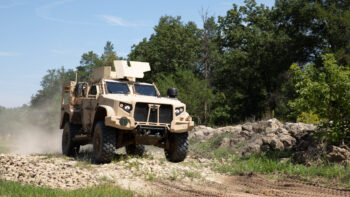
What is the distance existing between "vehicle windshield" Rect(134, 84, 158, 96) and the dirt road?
7.55ft

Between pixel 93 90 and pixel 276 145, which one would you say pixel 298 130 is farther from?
pixel 93 90

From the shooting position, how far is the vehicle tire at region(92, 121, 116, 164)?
10.0 m

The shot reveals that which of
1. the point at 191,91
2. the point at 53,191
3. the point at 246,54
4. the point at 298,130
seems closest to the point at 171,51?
the point at 246,54

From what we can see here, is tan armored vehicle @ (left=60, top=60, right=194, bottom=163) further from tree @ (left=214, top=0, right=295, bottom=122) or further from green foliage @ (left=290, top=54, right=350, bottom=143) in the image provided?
tree @ (left=214, top=0, right=295, bottom=122)

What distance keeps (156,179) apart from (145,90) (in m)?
3.79

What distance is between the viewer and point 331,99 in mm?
10930

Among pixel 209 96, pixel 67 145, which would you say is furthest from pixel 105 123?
pixel 209 96

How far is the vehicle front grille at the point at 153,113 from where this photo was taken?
10.3 m

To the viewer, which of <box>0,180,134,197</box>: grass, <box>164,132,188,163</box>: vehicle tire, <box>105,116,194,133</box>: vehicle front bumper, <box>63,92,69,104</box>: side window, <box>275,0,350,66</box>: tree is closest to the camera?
<box>0,180,134,197</box>: grass

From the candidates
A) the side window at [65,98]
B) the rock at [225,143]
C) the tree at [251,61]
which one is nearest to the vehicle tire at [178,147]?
the rock at [225,143]

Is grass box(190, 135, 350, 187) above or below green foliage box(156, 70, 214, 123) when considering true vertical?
below

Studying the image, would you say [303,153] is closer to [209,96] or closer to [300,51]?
[209,96]

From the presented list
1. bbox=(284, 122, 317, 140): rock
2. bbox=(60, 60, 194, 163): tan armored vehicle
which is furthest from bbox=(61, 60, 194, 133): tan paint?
bbox=(284, 122, 317, 140): rock

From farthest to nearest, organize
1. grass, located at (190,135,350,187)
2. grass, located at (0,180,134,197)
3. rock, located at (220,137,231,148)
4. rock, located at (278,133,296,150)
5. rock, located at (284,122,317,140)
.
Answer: rock, located at (220,137,231,148) → rock, located at (284,122,317,140) → rock, located at (278,133,296,150) → grass, located at (190,135,350,187) → grass, located at (0,180,134,197)
